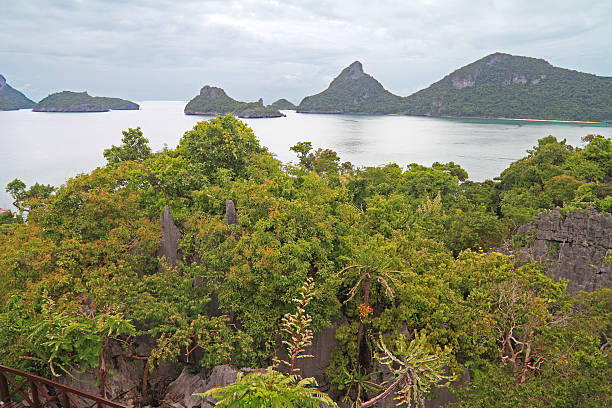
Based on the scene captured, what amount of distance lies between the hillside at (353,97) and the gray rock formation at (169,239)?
159186 millimetres

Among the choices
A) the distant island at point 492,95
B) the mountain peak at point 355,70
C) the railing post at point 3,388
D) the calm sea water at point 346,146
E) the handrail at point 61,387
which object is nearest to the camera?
the handrail at point 61,387

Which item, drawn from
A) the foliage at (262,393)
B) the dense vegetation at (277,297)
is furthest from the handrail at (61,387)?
the foliage at (262,393)

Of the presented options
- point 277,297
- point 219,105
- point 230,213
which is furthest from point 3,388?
point 219,105

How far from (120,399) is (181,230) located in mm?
6298

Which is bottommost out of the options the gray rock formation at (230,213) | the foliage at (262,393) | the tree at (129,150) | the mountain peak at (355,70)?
the foliage at (262,393)

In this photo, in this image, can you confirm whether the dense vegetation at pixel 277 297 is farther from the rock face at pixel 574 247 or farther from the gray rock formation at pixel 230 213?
the rock face at pixel 574 247

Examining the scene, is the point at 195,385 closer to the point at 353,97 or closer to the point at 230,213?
the point at 230,213

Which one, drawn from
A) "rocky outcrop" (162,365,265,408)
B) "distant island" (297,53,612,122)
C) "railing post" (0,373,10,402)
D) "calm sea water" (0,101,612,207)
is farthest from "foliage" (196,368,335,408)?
"distant island" (297,53,612,122)

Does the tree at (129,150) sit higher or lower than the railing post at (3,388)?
higher

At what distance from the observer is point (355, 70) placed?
183 meters

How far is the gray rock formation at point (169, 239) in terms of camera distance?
13867mm

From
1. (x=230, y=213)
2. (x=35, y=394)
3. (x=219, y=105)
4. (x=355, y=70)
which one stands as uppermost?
(x=355, y=70)

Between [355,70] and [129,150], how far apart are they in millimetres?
178869

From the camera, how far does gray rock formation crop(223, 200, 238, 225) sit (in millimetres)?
13648
